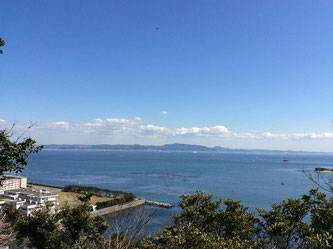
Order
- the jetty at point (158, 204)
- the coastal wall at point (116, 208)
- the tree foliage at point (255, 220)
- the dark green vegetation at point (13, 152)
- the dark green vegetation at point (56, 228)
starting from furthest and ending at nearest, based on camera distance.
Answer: the jetty at point (158, 204)
the coastal wall at point (116, 208)
the dark green vegetation at point (56, 228)
the tree foliage at point (255, 220)
the dark green vegetation at point (13, 152)

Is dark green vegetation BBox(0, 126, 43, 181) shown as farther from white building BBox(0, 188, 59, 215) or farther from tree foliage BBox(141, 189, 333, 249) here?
white building BBox(0, 188, 59, 215)

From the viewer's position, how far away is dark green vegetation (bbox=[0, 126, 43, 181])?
22.7 feet

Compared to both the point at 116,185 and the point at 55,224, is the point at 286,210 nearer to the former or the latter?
the point at 55,224

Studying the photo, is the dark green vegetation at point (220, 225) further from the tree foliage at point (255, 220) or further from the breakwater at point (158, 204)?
the breakwater at point (158, 204)

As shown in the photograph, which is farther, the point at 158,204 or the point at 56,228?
the point at 158,204

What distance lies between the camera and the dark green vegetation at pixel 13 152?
273 inches

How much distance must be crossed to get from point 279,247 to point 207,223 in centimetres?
289

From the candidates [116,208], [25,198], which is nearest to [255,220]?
[116,208]

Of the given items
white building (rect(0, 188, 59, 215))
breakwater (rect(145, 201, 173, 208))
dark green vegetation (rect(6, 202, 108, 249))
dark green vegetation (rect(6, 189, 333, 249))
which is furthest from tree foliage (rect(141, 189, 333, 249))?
breakwater (rect(145, 201, 173, 208))

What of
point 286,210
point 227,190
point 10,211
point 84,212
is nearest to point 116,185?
point 227,190

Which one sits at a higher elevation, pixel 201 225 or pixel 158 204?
pixel 201 225

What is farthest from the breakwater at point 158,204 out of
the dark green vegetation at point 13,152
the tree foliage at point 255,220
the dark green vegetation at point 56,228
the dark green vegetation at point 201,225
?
the dark green vegetation at point 13,152

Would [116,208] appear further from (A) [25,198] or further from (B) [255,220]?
(B) [255,220]

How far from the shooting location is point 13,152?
715 cm
